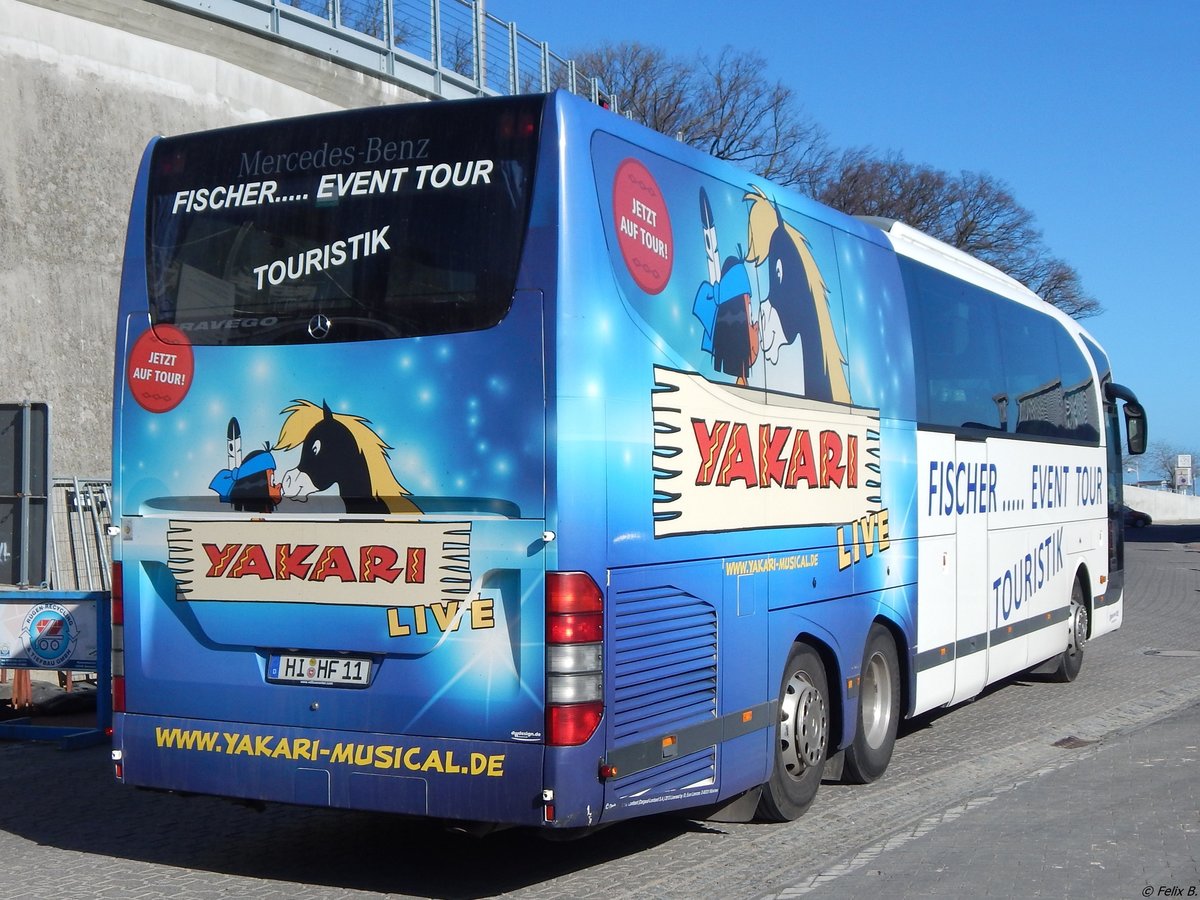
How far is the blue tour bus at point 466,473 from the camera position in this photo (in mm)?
5863

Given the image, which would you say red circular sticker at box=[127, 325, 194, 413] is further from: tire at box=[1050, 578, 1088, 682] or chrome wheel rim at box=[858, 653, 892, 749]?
tire at box=[1050, 578, 1088, 682]

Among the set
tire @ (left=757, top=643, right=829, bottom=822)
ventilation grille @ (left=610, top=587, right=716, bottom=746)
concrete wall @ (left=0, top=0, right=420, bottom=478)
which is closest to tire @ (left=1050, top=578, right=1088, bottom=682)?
tire @ (left=757, top=643, right=829, bottom=822)

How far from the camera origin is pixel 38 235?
16453 mm

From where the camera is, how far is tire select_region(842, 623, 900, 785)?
873 centimetres

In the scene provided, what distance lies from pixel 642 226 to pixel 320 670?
2.44m

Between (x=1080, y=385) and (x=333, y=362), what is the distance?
31.9ft

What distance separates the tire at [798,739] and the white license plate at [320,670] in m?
2.37

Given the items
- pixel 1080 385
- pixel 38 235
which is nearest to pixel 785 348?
pixel 1080 385

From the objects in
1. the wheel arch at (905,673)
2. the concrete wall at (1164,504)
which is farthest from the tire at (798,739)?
the concrete wall at (1164,504)

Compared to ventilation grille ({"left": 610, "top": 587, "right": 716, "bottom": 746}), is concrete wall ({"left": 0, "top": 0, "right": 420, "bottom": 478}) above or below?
above

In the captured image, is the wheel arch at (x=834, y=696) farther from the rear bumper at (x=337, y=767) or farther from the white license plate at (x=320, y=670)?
the white license plate at (x=320, y=670)

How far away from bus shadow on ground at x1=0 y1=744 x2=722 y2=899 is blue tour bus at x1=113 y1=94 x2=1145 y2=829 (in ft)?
2.29

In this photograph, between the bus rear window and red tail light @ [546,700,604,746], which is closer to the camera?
red tail light @ [546,700,604,746]

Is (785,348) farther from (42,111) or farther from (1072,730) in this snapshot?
(42,111)
